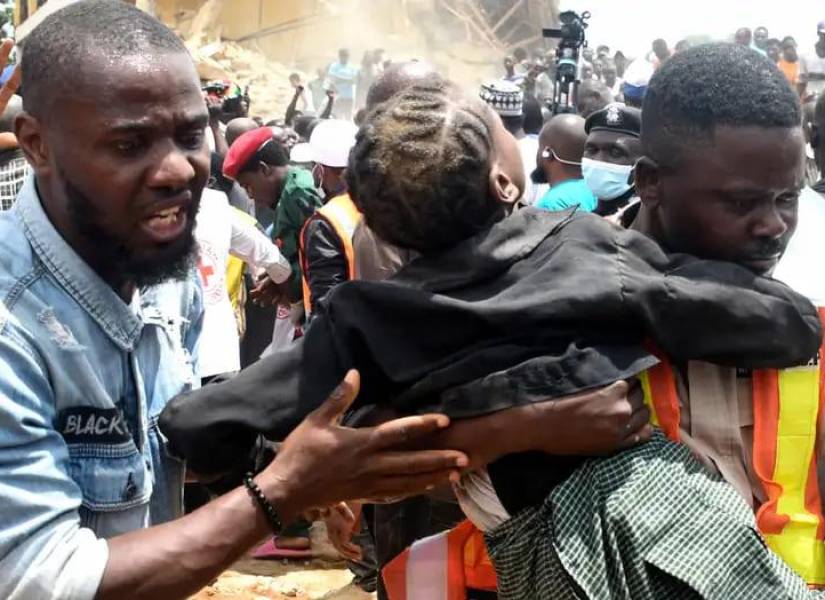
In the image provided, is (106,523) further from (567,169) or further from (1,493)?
(567,169)

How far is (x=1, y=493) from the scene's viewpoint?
67.0 inches

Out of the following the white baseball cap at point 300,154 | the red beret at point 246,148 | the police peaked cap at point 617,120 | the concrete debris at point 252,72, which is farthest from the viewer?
the concrete debris at point 252,72

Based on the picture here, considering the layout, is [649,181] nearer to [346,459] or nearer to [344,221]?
[346,459]

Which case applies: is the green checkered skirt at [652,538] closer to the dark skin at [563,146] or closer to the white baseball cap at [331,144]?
the dark skin at [563,146]

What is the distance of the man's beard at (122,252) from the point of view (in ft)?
6.49

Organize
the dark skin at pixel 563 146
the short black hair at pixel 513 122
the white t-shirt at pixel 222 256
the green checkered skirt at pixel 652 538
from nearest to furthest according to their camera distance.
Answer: the green checkered skirt at pixel 652 538, the white t-shirt at pixel 222 256, the dark skin at pixel 563 146, the short black hair at pixel 513 122

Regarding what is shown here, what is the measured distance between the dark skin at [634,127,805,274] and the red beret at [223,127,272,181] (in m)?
5.18

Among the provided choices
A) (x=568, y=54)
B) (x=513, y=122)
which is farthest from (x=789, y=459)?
(x=568, y=54)

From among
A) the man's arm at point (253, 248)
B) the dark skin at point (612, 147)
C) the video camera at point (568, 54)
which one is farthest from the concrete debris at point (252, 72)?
the dark skin at point (612, 147)

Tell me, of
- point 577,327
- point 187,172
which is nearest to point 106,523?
point 187,172

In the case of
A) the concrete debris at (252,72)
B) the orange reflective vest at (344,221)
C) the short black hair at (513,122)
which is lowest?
the concrete debris at (252,72)

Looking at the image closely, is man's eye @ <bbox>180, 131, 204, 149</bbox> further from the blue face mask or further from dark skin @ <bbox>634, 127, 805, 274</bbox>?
the blue face mask

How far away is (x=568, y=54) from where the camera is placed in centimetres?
925

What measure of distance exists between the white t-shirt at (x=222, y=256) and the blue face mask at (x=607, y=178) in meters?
1.72
